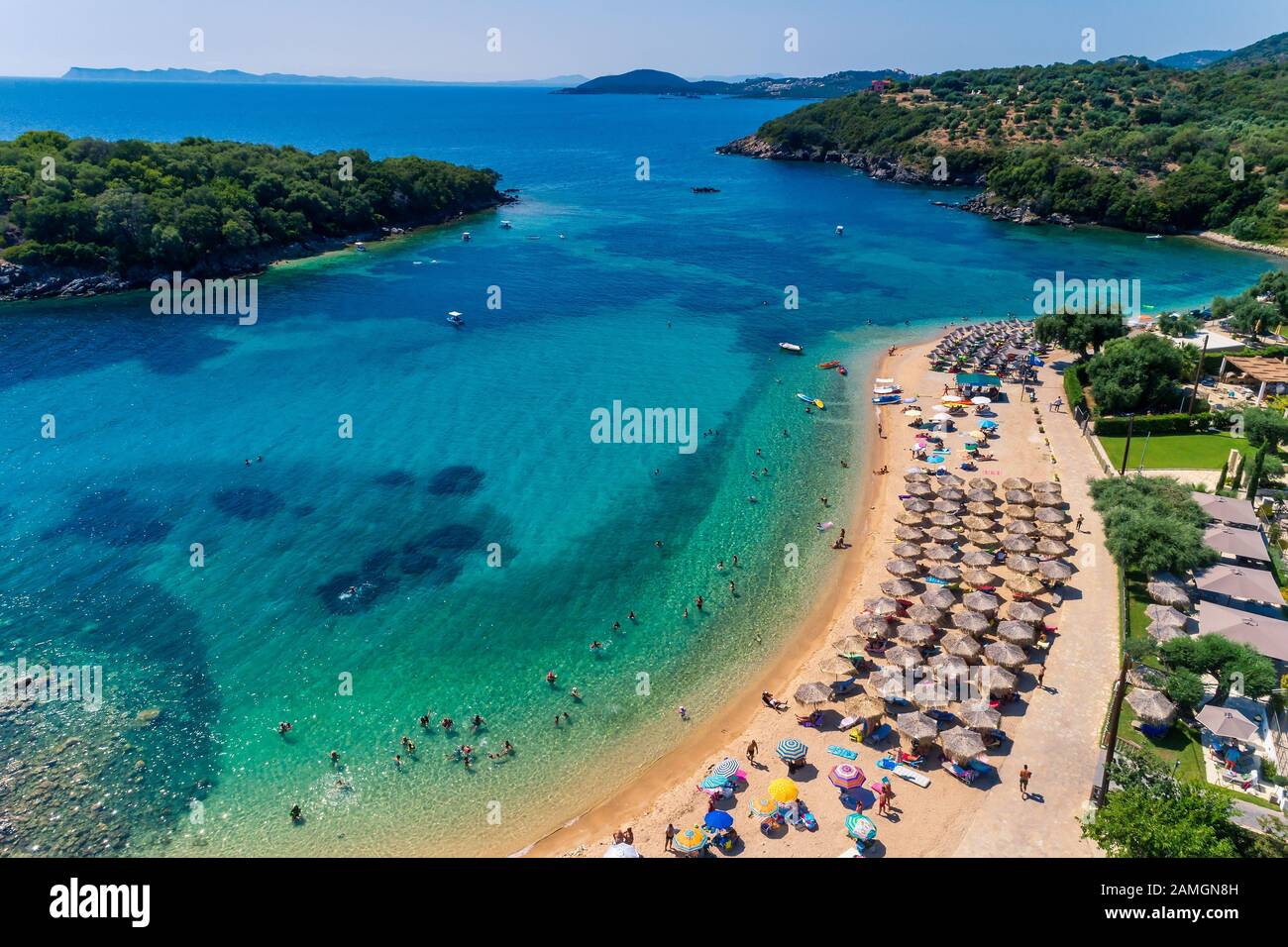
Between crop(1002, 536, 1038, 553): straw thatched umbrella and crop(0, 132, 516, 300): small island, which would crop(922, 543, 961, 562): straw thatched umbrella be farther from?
crop(0, 132, 516, 300): small island

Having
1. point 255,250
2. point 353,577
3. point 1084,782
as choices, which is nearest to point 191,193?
point 255,250

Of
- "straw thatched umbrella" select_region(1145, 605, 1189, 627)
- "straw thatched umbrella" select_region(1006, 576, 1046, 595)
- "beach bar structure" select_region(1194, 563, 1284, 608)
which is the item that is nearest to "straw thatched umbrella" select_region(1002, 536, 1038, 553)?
"straw thatched umbrella" select_region(1006, 576, 1046, 595)

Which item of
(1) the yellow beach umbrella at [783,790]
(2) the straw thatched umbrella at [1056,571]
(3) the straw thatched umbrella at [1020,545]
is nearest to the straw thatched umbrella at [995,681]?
(2) the straw thatched umbrella at [1056,571]

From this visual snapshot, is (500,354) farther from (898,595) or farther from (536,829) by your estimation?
(536,829)

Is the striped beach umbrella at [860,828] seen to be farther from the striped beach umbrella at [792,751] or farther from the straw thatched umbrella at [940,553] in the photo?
the straw thatched umbrella at [940,553]

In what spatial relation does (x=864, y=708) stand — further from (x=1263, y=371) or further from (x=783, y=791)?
(x=1263, y=371)
